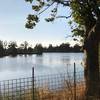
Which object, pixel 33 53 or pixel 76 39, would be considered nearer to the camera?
pixel 76 39

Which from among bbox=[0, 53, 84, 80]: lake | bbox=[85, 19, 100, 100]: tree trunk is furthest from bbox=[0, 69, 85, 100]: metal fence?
bbox=[0, 53, 84, 80]: lake

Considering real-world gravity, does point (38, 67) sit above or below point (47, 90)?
below

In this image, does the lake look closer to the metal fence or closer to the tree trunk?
the tree trunk

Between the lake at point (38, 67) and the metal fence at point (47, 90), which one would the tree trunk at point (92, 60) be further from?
the lake at point (38, 67)

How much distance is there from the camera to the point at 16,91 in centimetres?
1295

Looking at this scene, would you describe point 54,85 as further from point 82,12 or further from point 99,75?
point 82,12

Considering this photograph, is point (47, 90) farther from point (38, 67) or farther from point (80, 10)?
point (38, 67)

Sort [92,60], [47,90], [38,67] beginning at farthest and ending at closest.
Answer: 1. [38,67]
2. [92,60]
3. [47,90]

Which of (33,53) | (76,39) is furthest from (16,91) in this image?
(33,53)

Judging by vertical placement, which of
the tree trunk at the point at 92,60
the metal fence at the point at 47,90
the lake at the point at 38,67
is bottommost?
the lake at the point at 38,67

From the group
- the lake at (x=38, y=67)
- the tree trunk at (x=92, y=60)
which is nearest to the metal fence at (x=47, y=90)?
the tree trunk at (x=92, y=60)

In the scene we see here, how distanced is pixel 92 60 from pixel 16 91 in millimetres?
4959

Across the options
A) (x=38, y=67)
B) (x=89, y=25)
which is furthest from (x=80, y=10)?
(x=38, y=67)

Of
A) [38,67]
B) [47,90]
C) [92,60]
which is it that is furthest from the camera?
[38,67]
